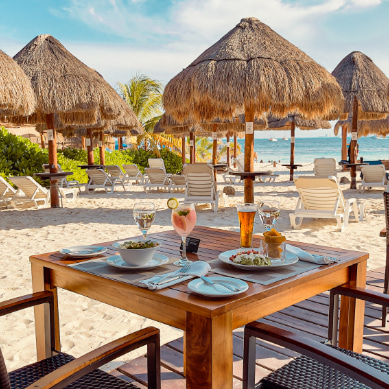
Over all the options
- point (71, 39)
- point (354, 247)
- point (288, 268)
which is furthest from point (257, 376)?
point (71, 39)

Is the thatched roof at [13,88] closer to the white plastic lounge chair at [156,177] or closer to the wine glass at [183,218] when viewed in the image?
the white plastic lounge chair at [156,177]

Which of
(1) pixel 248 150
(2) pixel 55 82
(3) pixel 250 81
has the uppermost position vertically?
(2) pixel 55 82

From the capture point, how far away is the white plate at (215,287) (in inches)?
48.2

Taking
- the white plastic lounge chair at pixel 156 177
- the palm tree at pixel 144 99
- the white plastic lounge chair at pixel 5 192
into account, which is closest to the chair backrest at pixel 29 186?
the white plastic lounge chair at pixel 5 192

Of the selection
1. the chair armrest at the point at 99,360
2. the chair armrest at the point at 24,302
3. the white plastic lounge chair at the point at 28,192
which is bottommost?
the white plastic lounge chair at the point at 28,192

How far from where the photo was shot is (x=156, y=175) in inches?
448

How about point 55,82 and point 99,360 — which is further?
point 55,82

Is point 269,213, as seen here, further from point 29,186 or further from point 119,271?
point 29,186

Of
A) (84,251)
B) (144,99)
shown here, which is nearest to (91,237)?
(84,251)

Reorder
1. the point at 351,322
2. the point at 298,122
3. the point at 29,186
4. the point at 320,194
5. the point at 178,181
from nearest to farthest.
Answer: the point at 351,322 < the point at 320,194 < the point at 29,186 < the point at 178,181 < the point at 298,122

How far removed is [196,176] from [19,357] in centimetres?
608

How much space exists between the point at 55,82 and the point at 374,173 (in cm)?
787

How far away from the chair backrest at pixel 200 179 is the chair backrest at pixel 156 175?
122 inches

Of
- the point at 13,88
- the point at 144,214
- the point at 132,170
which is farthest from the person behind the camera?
the point at 132,170
